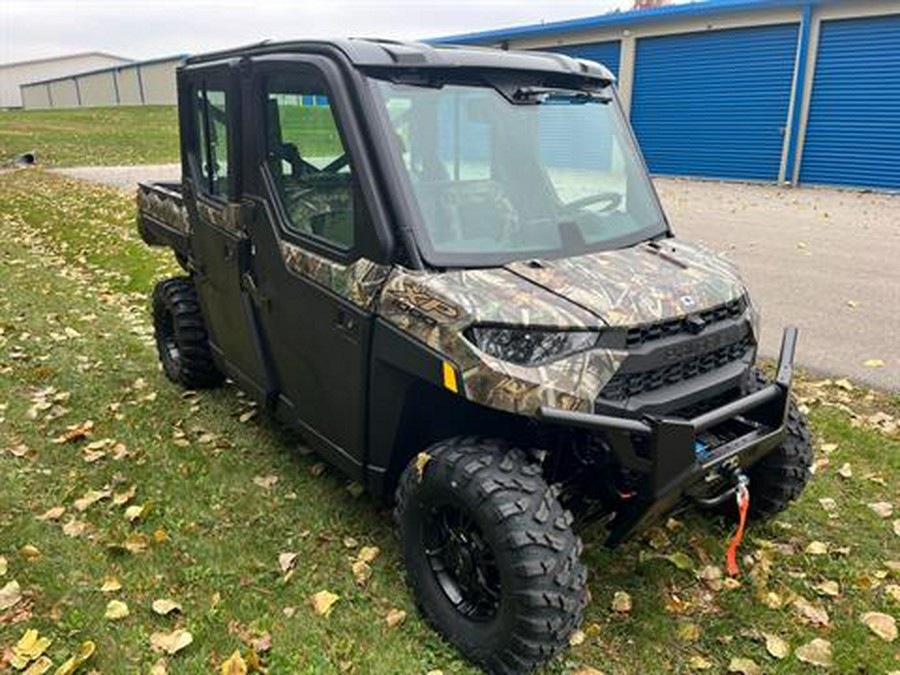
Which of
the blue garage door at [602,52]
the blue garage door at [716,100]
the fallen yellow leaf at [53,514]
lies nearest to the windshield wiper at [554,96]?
the fallen yellow leaf at [53,514]

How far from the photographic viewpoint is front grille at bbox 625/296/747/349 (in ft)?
8.64

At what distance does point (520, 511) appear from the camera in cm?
254

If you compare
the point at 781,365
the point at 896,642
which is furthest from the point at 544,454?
the point at 896,642

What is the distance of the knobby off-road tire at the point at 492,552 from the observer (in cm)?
253

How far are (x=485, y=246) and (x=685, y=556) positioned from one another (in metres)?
1.68

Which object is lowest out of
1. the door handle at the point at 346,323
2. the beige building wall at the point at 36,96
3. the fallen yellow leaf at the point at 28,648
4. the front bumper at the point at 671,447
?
the beige building wall at the point at 36,96

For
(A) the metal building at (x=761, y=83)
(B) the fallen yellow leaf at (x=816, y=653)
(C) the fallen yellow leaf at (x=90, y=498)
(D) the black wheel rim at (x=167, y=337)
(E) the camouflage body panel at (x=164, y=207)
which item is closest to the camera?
(B) the fallen yellow leaf at (x=816, y=653)

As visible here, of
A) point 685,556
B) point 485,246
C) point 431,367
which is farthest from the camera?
point 685,556

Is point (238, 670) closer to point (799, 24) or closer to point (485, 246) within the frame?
point (485, 246)

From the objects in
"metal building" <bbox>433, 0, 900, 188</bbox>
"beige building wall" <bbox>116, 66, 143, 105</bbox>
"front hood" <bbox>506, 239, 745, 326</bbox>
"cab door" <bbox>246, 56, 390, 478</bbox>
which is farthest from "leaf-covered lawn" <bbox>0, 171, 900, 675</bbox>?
"beige building wall" <bbox>116, 66, 143, 105</bbox>

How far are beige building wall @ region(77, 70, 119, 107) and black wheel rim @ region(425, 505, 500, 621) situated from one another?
245ft

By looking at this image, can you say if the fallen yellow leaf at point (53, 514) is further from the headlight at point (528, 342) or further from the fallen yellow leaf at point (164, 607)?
the headlight at point (528, 342)

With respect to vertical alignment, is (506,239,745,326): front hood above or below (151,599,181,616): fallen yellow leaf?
above

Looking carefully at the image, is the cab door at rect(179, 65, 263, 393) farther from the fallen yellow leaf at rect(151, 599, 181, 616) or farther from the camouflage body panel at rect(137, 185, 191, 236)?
the fallen yellow leaf at rect(151, 599, 181, 616)
